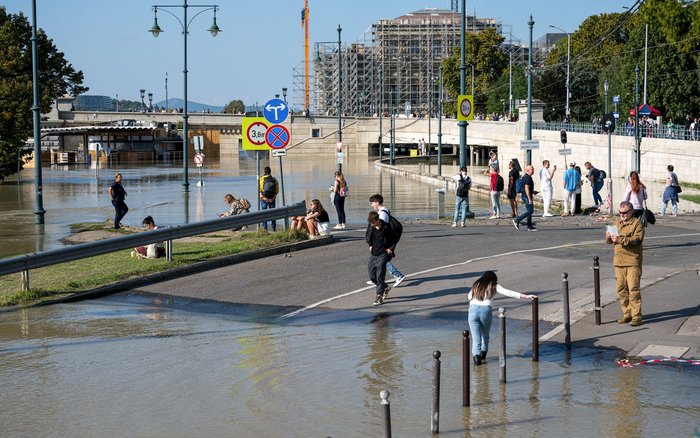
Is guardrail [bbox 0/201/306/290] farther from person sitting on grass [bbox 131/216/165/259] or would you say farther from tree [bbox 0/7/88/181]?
tree [bbox 0/7/88/181]

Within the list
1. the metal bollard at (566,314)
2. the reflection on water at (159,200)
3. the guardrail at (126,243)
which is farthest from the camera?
the reflection on water at (159,200)

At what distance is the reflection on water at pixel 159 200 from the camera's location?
101ft

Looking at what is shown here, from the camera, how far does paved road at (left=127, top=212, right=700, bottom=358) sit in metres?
13.3

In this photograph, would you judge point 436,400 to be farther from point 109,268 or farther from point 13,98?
point 13,98

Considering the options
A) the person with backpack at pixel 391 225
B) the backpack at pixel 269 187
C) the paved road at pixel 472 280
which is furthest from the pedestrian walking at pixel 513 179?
the person with backpack at pixel 391 225

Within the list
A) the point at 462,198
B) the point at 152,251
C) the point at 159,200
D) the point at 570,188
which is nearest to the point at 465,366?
the point at 152,251

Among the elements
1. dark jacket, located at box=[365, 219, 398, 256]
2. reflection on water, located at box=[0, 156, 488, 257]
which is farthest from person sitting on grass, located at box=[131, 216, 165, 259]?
dark jacket, located at box=[365, 219, 398, 256]

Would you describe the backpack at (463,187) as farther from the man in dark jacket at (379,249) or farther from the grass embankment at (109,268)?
the man in dark jacket at (379,249)

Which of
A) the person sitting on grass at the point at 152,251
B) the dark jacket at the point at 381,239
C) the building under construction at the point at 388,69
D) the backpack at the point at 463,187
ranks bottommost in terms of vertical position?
the person sitting on grass at the point at 152,251

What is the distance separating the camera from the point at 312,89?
198 m

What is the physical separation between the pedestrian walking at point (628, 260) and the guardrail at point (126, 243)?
30.5 ft

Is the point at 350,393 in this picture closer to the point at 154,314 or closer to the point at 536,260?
the point at 154,314

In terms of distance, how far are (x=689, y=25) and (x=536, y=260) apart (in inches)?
2073

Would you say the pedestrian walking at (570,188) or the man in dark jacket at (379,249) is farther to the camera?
the pedestrian walking at (570,188)
